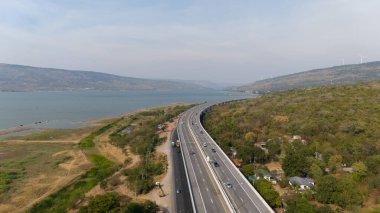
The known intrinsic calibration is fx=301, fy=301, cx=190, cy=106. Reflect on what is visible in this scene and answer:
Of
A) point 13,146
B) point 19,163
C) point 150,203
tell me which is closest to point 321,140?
point 150,203

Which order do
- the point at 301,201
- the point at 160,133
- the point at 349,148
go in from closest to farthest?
1. the point at 301,201
2. the point at 349,148
3. the point at 160,133

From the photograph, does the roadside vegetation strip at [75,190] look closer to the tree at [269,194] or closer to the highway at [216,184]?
the highway at [216,184]

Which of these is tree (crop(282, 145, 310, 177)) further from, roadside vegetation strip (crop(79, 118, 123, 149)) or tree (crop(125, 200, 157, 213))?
roadside vegetation strip (crop(79, 118, 123, 149))

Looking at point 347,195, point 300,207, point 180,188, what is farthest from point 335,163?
point 180,188

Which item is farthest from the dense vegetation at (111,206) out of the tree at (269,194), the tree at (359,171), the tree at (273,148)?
the tree at (359,171)

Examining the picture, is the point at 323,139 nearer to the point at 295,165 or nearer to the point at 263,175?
the point at 295,165

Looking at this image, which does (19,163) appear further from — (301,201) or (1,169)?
(301,201)
